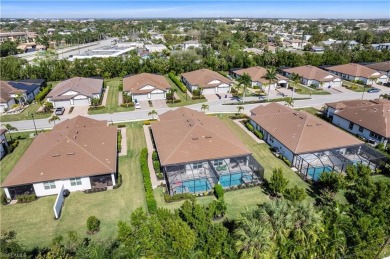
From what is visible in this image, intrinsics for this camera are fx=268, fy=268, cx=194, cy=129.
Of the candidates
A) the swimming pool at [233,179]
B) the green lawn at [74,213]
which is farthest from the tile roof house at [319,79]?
the green lawn at [74,213]

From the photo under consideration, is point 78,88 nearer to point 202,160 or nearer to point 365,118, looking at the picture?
point 202,160

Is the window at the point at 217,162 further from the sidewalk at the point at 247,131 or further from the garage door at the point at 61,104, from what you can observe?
the garage door at the point at 61,104

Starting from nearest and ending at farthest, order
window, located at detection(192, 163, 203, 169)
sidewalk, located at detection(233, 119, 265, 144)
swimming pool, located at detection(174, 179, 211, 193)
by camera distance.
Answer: swimming pool, located at detection(174, 179, 211, 193) < window, located at detection(192, 163, 203, 169) < sidewalk, located at detection(233, 119, 265, 144)

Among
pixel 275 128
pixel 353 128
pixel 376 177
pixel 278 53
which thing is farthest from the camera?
pixel 278 53

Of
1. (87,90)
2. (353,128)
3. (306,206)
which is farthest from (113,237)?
(87,90)

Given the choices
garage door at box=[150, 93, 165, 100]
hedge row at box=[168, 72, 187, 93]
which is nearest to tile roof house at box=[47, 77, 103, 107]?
garage door at box=[150, 93, 165, 100]

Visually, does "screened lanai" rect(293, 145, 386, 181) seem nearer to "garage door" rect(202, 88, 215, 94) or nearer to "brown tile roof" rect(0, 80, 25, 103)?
"garage door" rect(202, 88, 215, 94)

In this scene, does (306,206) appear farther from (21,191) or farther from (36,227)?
(21,191)
